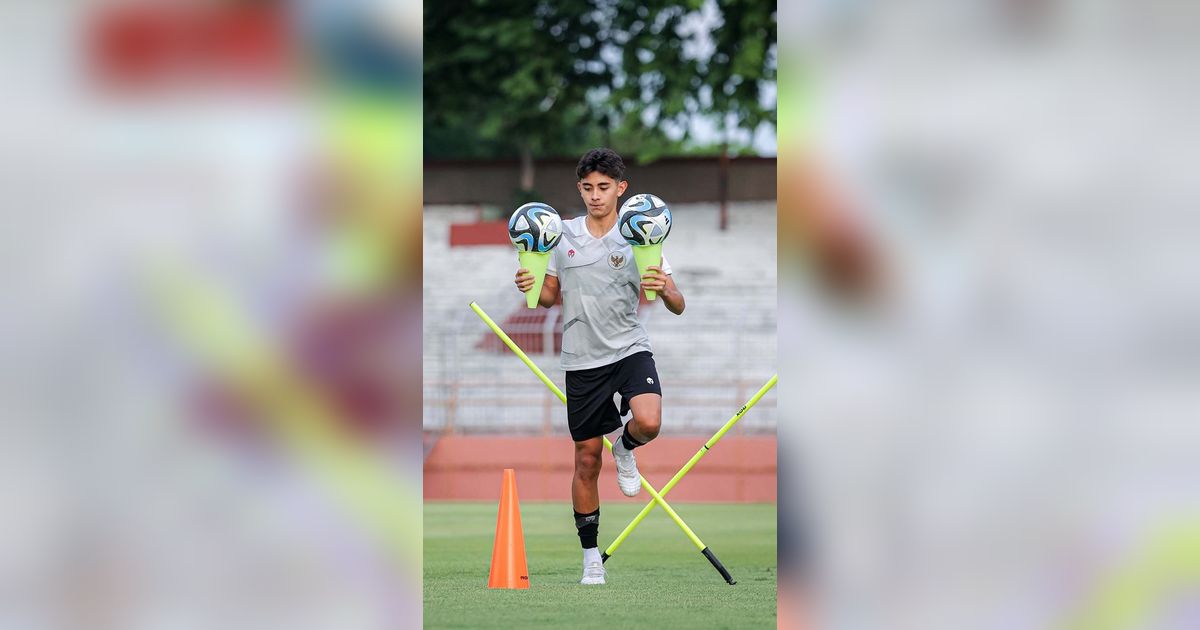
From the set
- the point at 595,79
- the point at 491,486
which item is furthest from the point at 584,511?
the point at 595,79

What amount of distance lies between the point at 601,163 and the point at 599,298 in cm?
60

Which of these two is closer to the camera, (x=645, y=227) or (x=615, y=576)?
(x=645, y=227)

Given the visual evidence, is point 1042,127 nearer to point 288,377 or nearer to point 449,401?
point 288,377

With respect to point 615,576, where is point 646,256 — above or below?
above

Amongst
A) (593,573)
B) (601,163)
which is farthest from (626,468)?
(601,163)

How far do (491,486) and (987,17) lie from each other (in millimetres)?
10931

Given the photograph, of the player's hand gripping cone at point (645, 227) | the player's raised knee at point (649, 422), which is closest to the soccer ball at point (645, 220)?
the player's hand gripping cone at point (645, 227)

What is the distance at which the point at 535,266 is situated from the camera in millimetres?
7117

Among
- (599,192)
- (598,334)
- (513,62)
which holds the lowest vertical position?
(598,334)

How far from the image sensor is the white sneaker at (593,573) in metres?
6.88

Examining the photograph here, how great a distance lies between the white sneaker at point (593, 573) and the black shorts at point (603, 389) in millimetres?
584

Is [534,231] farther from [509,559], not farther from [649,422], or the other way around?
[509,559]

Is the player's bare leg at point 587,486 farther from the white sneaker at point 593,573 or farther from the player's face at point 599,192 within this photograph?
the player's face at point 599,192

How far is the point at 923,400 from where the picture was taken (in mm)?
3566
